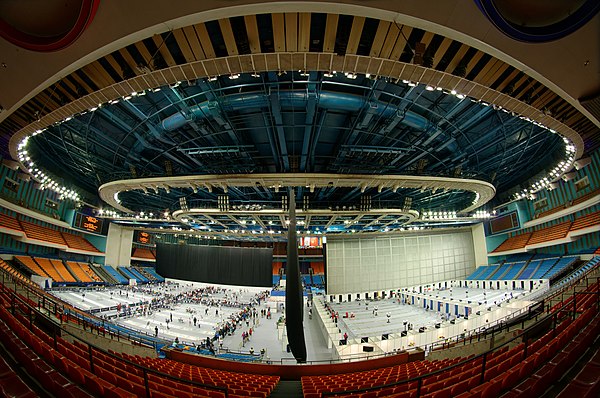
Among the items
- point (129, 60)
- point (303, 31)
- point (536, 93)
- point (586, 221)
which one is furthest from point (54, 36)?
point (586, 221)

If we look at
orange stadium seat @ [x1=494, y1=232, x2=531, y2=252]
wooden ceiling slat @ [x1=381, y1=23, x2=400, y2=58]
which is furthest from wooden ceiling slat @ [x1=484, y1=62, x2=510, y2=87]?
orange stadium seat @ [x1=494, y1=232, x2=531, y2=252]

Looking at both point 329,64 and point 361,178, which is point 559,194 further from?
point 329,64

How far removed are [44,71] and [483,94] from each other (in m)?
11.4

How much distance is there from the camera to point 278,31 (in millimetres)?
5605

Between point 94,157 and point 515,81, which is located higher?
point 94,157

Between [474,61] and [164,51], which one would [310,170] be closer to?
[474,61]

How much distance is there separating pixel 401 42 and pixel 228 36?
399cm

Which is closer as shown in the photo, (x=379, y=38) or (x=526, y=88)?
(x=379, y=38)

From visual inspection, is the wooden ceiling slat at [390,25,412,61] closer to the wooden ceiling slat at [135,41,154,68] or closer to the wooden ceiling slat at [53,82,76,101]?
the wooden ceiling slat at [135,41,154,68]

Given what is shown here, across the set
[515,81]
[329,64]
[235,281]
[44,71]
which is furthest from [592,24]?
[235,281]

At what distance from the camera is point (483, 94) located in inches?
296

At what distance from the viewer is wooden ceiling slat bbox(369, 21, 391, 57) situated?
548cm

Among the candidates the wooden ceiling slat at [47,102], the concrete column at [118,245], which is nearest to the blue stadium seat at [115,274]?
the concrete column at [118,245]

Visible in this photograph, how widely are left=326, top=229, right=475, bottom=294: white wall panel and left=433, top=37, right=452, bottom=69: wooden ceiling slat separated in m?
32.4
